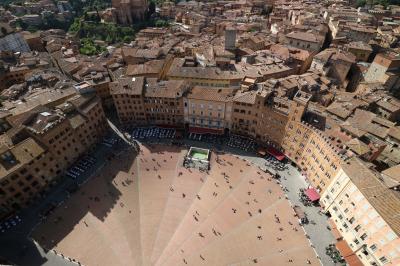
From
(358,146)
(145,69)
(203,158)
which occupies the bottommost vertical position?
(203,158)

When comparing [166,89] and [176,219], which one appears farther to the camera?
[166,89]

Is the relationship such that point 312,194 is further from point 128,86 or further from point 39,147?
point 39,147

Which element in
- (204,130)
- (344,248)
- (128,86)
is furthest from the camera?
(204,130)

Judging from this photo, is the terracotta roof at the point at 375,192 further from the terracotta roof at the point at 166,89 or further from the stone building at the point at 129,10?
the stone building at the point at 129,10

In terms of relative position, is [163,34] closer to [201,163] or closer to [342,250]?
[201,163]

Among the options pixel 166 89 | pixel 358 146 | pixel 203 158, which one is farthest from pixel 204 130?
pixel 358 146

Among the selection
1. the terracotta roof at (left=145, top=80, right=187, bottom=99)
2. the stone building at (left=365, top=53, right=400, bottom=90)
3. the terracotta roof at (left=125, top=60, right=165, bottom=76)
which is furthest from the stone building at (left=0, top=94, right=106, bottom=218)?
the stone building at (left=365, top=53, right=400, bottom=90)

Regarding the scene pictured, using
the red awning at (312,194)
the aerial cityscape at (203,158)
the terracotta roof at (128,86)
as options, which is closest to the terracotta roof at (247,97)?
the aerial cityscape at (203,158)

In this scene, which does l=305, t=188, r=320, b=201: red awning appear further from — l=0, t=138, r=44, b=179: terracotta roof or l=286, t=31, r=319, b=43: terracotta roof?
l=286, t=31, r=319, b=43: terracotta roof
